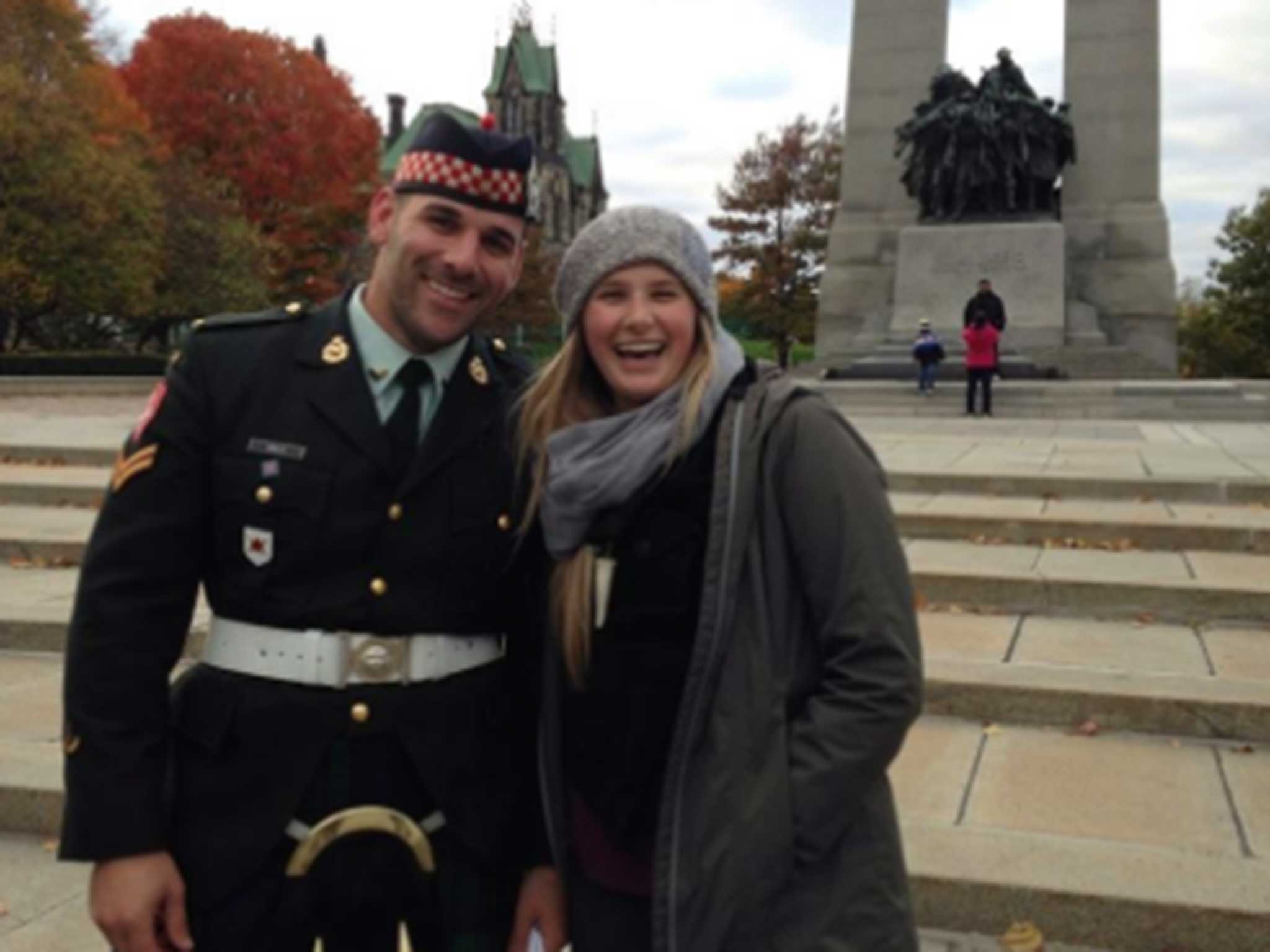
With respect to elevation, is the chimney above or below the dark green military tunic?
above

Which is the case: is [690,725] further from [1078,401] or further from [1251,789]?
[1078,401]

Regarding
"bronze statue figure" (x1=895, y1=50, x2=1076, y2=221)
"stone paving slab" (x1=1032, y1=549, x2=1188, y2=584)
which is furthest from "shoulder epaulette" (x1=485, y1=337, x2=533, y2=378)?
"bronze statue figure" (x1=895, y1=50, x2=1076, y2=221)

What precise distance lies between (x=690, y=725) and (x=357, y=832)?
64 cm

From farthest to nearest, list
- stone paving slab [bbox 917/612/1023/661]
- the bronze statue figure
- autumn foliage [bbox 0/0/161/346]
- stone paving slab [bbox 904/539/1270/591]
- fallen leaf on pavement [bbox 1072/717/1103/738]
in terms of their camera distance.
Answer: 1. autumn foliage [bbox 0/0/161/346]
2. the bronze statue figure
3. stone paving slab [bbox 904/539/1270/591]
4. stone paving slab [bbox 917/612/1023/661]
5. fallen leaf on pavement [bbox 1072/717/1103/738]

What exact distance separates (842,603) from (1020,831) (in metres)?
2.49

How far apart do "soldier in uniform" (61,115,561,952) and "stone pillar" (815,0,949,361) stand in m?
24.6

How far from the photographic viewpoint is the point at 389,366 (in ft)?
7.62

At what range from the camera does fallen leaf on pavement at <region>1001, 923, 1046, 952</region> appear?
3602mm

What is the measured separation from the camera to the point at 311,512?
220cm

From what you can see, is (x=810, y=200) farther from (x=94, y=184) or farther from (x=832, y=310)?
(x=94, y=184)

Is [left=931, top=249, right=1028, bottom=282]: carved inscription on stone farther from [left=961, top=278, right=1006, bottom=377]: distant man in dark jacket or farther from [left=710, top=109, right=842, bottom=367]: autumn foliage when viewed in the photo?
[left=710, top=109, right=842, bottom=367]: autumn foliage

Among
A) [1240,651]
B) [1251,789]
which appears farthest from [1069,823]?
[1240,651]

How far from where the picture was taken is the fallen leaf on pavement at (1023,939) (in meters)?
3.60

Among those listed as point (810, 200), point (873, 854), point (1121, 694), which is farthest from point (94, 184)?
point (873, 854)
